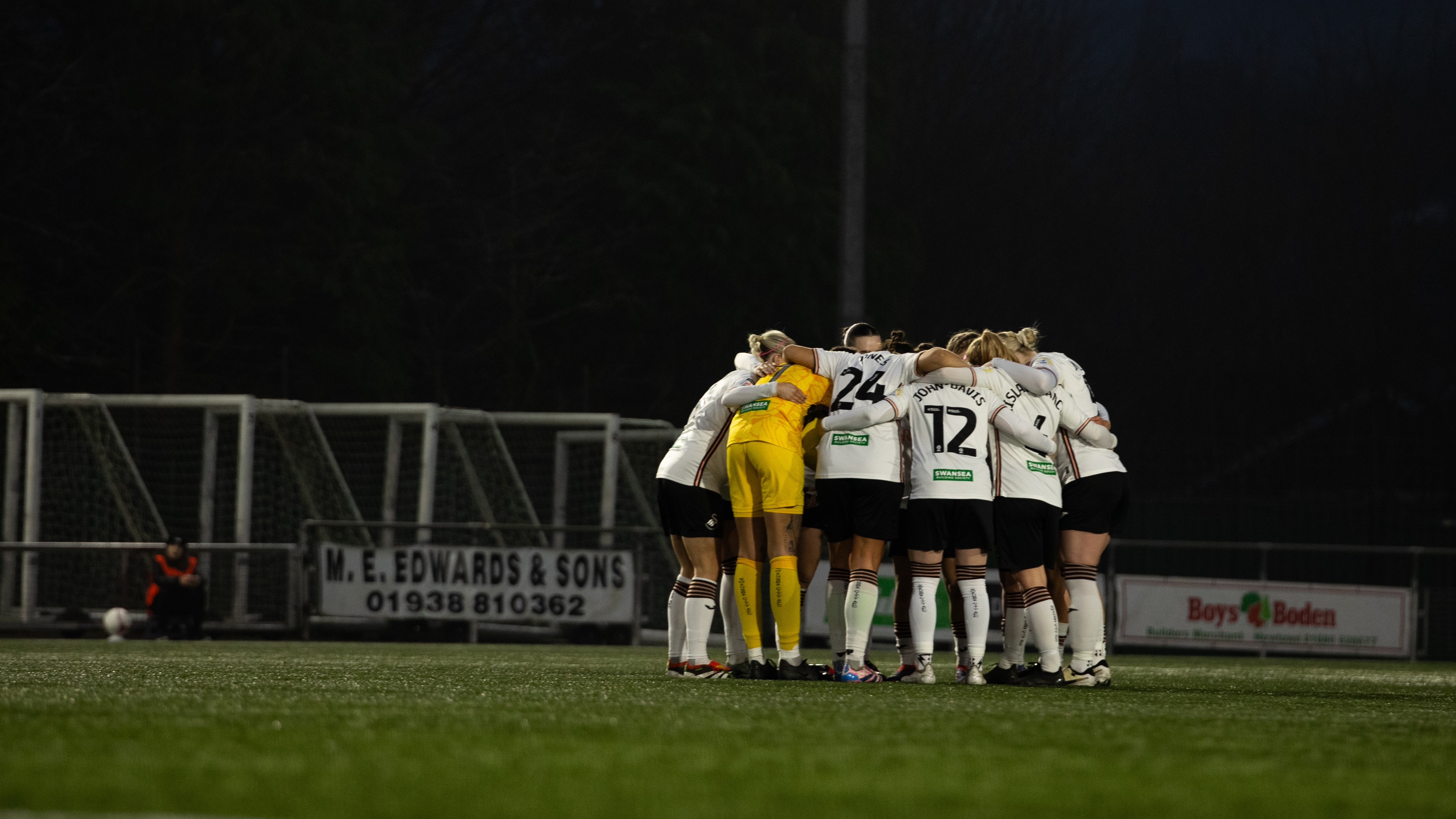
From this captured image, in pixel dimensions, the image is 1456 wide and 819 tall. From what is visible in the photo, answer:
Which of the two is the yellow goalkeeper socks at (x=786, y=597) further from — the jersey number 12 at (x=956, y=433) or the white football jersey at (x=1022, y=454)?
the white football jersey at (x=1022, y=454)

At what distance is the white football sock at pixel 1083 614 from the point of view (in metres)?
8.45

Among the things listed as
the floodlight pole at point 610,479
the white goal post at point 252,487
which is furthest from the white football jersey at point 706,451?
the floodlight pole at point 610,479

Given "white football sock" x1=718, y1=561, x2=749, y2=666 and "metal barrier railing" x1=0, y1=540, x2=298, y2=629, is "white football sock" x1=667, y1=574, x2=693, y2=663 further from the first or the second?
"metal barrier railing" x1=0, y1=540, x2=298, y2=629

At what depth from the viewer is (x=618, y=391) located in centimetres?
2623

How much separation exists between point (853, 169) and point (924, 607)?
611cm

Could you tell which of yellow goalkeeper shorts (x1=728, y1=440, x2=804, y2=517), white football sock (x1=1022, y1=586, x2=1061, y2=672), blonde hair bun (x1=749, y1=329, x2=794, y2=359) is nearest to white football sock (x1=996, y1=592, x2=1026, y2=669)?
white football sock (x1=1022, y1=586, x2=1061, y2=672)

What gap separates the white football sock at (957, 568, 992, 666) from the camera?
8.25 m

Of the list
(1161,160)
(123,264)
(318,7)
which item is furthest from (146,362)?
(1161,160)

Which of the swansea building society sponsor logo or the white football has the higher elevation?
the swansea building society sponsor logo

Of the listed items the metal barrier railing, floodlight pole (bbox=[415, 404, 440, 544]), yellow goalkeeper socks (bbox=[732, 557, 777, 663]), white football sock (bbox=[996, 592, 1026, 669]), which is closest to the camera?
yellow goalkeeper socks (bbox=[732, 557, 777, 663])

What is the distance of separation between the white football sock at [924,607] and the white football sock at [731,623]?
88cm

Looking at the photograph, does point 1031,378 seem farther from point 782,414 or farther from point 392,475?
point 392,475

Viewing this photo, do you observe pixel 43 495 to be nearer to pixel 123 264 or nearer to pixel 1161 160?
pixel 123 264

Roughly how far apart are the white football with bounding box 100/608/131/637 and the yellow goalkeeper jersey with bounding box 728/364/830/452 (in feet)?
27.8
